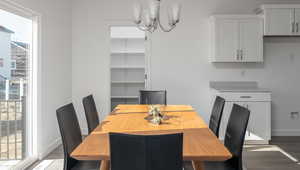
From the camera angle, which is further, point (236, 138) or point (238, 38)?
point (238, 38)

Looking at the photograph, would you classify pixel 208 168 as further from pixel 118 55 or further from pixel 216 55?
pixel 118 55

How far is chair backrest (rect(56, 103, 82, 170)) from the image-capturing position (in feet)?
6.61

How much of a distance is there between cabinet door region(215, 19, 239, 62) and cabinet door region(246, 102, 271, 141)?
2.95ft

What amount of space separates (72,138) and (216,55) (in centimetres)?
325

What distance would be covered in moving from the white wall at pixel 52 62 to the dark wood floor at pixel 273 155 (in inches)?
14.8

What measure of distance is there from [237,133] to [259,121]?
258cm

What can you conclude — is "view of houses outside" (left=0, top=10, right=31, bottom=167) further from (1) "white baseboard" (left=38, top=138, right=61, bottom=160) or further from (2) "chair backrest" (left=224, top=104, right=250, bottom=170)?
(2) "chair backrest" (left=224, top=104, right=250, bottom=170)

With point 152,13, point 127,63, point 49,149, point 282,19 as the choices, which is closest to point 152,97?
point 152,13

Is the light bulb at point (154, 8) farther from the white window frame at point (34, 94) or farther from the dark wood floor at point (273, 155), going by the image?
the dark wood floor at point (273, 155)

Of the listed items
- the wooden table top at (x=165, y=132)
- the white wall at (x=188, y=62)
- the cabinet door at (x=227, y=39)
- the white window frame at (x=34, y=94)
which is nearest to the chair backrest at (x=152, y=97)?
the wooden table top at (x=165, y=132)

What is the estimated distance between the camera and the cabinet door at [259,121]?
4477mm

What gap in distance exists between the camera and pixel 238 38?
15.5 feet

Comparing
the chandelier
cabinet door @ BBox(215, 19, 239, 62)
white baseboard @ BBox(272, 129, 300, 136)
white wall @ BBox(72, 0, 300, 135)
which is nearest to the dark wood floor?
white baseboard @ BBox(272, 129, 300, 136)

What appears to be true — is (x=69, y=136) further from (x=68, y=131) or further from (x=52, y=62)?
(x=52, y=62)
